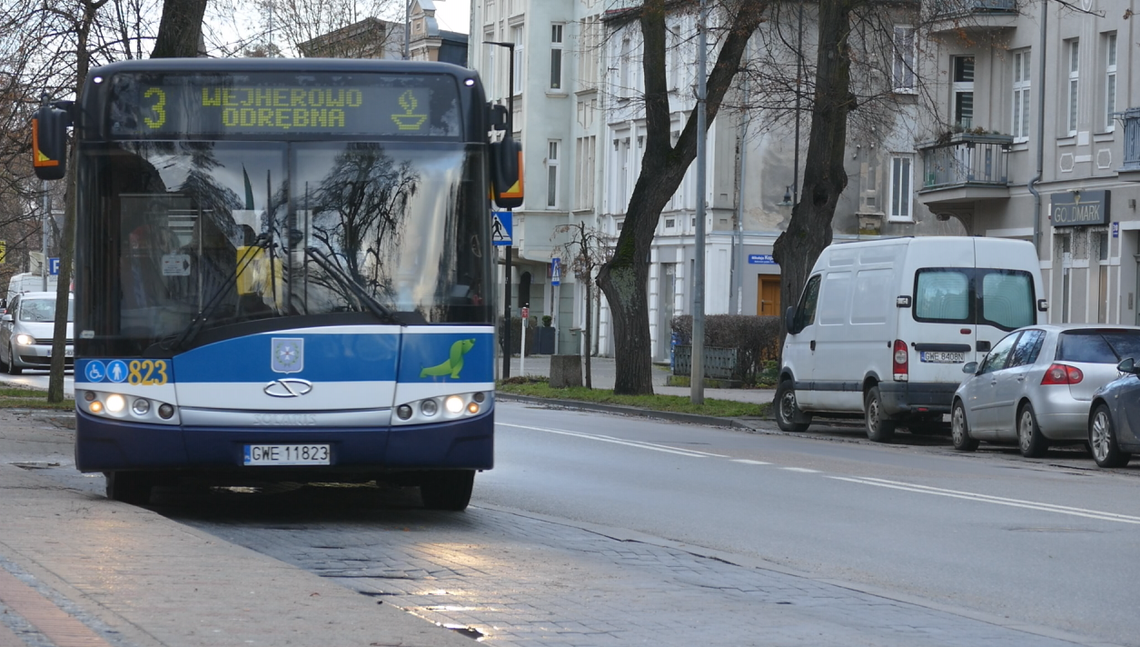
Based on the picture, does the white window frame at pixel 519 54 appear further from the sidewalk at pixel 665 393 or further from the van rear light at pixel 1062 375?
the van rear light at pixel 1062 375

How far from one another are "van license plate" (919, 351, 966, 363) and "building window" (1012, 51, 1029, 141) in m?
17.5

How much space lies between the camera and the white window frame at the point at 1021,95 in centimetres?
4038

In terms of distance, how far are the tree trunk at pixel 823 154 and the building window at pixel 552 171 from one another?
3483 centimetres

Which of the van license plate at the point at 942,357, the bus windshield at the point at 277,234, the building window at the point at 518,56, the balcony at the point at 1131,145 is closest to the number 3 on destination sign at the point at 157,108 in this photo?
the bus windshield at the point at 277,234

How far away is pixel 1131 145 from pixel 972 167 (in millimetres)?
6455

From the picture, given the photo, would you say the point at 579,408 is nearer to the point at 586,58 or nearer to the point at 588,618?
the point at 588,618

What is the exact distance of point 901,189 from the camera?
5575 centimetres

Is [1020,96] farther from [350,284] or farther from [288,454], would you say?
[288,454]

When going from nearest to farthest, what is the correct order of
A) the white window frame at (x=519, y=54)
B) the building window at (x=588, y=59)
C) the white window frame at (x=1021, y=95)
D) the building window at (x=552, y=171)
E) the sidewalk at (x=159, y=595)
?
the sidewalk at (x=159, y=595)
the white window frame at (x=1021, y=95)
the building window at (x=588, y=59)
the building window at (x=552, y=171)
the white window frame at (x=519, y=54)

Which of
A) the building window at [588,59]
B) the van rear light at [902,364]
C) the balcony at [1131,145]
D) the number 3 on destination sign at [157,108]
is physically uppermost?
the building window at [588,59]

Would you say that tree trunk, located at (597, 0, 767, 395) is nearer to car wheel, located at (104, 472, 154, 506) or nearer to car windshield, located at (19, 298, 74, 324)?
car windshield, located at (19, 298, 74, 324)

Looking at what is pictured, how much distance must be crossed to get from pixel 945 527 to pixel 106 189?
608 centimetres

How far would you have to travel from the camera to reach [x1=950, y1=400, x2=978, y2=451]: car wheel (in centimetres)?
2266

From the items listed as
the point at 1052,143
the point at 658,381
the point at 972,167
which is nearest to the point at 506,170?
the point at 1052,143
